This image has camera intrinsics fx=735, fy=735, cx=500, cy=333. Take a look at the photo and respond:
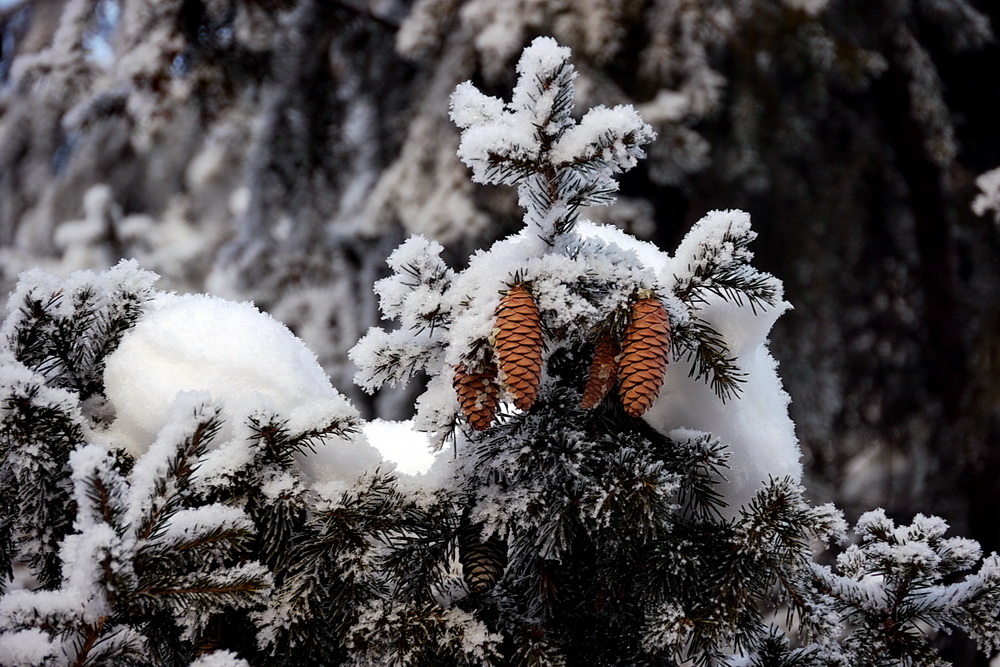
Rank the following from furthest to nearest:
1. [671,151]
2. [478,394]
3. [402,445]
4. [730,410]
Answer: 1. [671,151]
2. [402,445]
3. [730,410]
4. [478,394]

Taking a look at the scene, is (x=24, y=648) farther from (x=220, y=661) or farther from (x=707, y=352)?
(x=707, y=352)

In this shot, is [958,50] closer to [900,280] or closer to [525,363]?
[900,280]

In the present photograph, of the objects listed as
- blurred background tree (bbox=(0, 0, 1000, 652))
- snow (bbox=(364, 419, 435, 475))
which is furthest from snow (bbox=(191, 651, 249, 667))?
blurred background tree (bbox=(0, 0, 1000, 652))

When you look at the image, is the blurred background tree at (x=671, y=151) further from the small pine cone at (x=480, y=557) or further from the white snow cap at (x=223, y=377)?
the small pine cone at (x=480, y=557)

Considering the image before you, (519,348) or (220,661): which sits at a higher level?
(519,348)

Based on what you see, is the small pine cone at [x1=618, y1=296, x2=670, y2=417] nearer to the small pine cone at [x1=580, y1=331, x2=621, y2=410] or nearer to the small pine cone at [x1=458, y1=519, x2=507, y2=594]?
the small pine cone at [x1=580, y1=331, x2=621, y2=410]

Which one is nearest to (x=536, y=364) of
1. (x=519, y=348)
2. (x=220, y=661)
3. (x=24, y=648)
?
(x=519, y=348)

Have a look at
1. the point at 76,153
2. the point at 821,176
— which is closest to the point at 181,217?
the point at 76,153
